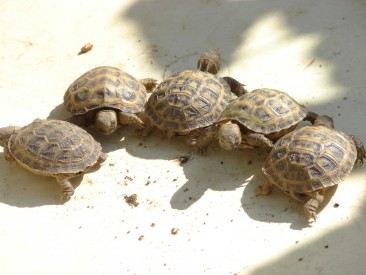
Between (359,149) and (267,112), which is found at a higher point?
(267,112)

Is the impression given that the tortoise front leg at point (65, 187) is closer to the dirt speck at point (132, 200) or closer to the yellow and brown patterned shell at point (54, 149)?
the yellow and brown patterned shell at point (54, 149)

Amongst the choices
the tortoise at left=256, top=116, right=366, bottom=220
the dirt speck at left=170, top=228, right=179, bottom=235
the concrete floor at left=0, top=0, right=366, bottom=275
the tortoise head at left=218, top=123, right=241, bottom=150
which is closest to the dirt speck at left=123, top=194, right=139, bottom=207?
the concrete floor at left=0, top=0, right=366, bottom=275

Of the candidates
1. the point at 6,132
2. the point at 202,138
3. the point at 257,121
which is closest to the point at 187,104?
the point at 202,138

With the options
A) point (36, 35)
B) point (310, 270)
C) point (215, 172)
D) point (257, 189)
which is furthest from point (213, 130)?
point (36, 35)

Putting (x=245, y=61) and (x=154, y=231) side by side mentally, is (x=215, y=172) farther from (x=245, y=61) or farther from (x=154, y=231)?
(x=245, y=61)

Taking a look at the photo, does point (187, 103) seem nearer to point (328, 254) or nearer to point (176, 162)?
point (176, 162)

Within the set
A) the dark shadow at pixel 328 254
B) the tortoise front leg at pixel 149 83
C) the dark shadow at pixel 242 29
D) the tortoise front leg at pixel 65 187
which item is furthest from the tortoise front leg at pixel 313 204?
the tortoise front leg at pixel 149 83
